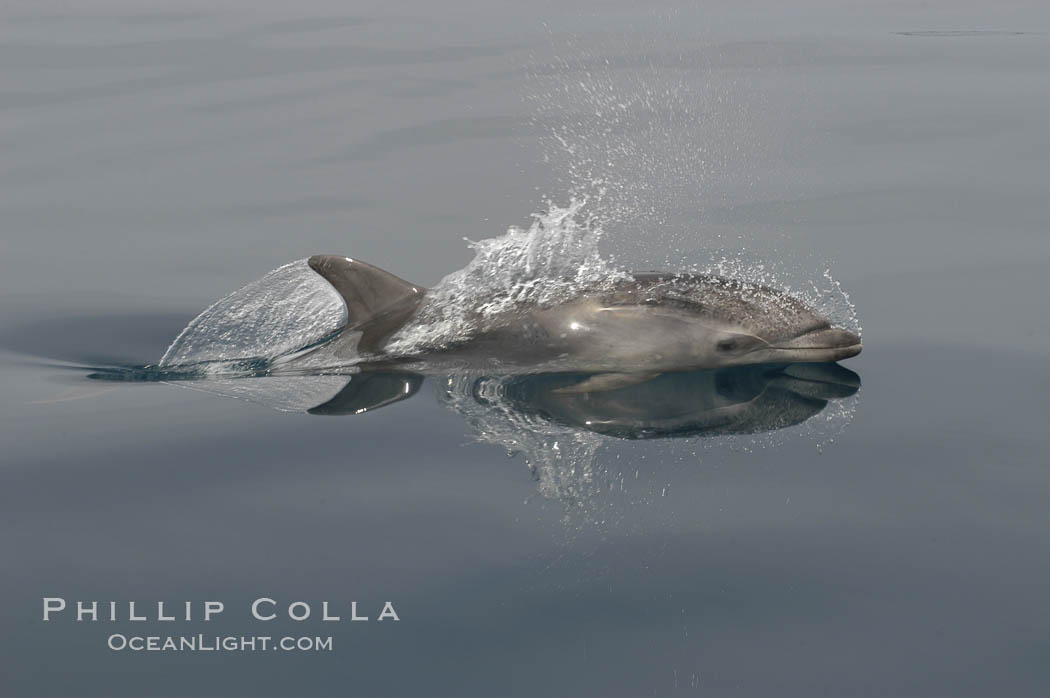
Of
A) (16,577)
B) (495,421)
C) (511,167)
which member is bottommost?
(16,577)

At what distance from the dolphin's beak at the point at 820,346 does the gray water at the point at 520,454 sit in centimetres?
22

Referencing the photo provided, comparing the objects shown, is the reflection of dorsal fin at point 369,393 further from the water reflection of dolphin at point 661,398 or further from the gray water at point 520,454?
the gray water at point 520,454

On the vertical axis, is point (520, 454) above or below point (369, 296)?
below

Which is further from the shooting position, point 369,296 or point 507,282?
point 507,282

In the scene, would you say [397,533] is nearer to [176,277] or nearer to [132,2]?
[176,277]

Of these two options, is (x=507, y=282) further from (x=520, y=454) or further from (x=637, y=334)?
(x=520, y=454)

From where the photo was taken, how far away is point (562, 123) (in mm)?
19031

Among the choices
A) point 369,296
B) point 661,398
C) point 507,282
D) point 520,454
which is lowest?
point 520,454

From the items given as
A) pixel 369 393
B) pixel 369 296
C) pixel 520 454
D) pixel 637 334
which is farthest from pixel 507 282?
pixel 520 454

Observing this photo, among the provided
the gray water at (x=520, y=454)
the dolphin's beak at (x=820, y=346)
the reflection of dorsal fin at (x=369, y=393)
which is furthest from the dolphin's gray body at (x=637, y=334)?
the gray water at (x=520, y=454)

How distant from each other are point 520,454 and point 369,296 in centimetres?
294

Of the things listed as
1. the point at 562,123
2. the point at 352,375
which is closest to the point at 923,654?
the point at 352,375

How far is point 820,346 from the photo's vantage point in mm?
9828

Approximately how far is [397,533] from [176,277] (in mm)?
6572
